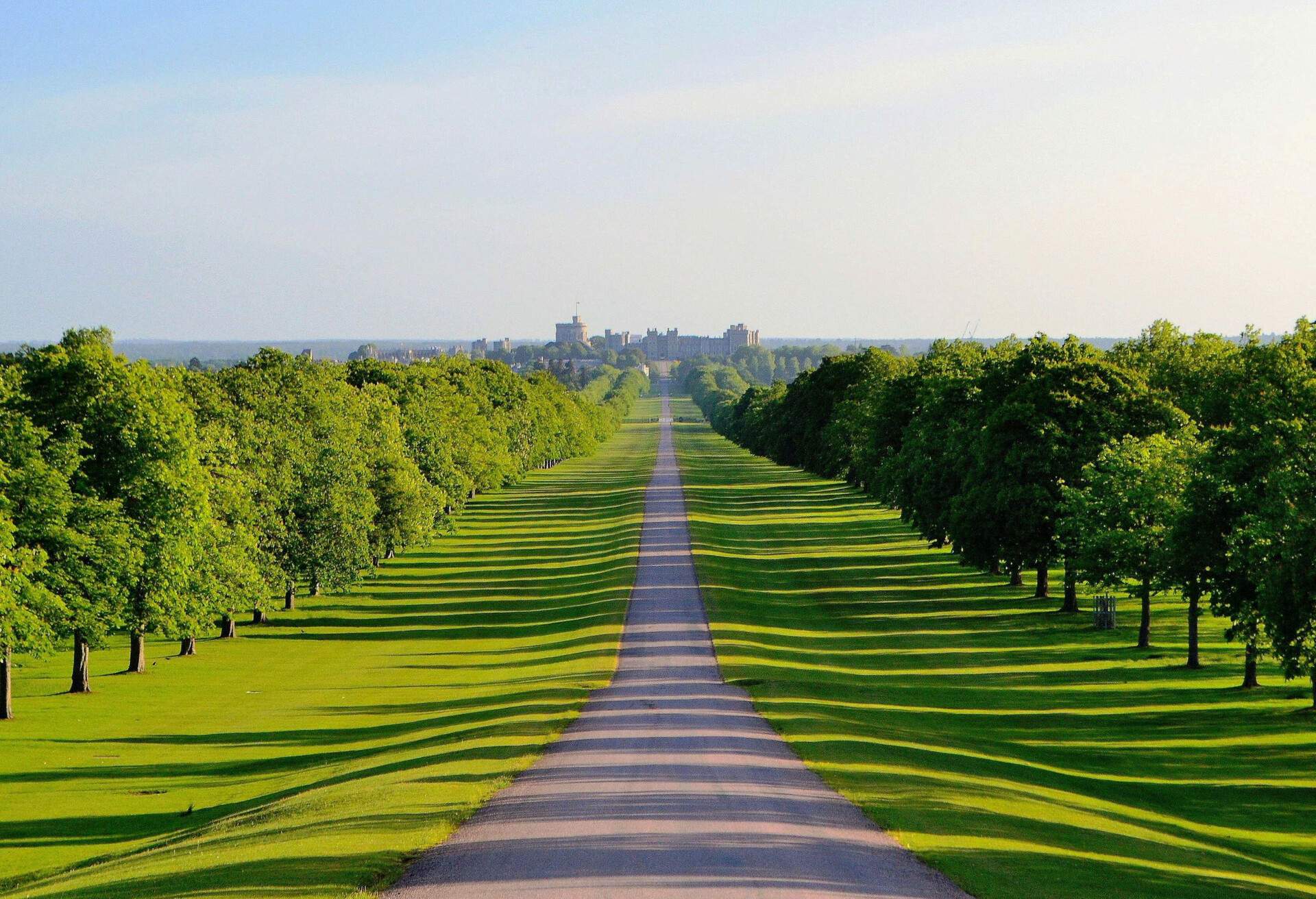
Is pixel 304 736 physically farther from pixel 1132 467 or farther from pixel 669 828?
pixel 1132 467

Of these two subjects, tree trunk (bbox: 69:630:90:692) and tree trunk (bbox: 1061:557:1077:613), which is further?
tree trunk (bbox: 1061:557:1077:613)

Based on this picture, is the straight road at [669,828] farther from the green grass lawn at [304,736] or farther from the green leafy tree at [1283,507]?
the green leafy tree at [1283,507]

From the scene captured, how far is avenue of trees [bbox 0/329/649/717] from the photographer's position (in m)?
48.5

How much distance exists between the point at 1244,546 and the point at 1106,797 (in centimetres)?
1184

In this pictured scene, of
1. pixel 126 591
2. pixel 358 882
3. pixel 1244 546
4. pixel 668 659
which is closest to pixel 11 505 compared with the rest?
pixel 126 591

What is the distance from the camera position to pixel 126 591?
53.1 meters

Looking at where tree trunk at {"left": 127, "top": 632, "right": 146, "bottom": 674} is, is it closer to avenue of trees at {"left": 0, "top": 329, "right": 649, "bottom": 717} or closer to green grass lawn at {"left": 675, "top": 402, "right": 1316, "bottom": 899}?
avenue of trees at {"left": 0, "top": 329, "right": 649, "bottom": 717}

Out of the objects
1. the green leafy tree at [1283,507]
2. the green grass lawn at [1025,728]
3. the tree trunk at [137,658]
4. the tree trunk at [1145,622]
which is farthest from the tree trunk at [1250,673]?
the tree trunk at [137,658]

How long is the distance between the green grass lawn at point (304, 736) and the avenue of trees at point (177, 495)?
3.01m

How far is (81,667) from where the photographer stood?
52.8m

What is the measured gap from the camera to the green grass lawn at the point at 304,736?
24172mm

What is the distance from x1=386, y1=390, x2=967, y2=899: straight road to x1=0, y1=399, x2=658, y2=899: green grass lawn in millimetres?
1234

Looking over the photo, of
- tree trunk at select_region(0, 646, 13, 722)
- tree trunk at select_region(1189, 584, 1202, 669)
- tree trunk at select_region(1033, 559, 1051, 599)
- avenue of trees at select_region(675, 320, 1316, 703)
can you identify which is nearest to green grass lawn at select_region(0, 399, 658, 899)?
tree trunk at select_region(0, 646, 13, 722)

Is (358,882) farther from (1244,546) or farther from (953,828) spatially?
(1244,546)
